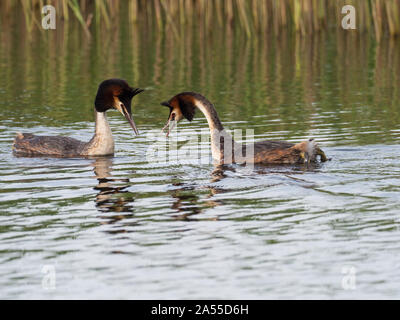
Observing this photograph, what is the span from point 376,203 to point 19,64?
1744 cm

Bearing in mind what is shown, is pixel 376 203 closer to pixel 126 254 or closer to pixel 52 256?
pixel 126 254

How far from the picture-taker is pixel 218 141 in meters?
13.6

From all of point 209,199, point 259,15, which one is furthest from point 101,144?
point 259,15

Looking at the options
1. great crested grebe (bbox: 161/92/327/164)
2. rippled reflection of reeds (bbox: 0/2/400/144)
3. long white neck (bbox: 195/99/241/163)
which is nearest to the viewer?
great crested grebe (bbox: 161/92/327/164)

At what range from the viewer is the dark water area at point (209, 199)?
790cm

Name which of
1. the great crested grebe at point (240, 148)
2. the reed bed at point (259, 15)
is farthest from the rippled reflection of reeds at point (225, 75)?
the great crested grebe at point (240, 148)

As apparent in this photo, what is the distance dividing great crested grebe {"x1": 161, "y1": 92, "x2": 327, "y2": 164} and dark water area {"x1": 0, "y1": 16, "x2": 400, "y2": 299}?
288mm

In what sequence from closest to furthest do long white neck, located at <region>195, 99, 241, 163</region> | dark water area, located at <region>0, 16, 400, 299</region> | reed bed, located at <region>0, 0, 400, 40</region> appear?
dark water area, located at <region>0, 16, 400, 299</region> → long white neck, located at <region>195, 99, 241, 163</region> → reed bed, located at <region>0, 0, 400, 40</region>

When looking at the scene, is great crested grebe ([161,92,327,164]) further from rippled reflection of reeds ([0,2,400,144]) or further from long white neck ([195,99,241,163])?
rippled reflection of reeds ([0,2,400,144])

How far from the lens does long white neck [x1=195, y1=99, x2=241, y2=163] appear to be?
1343 cm

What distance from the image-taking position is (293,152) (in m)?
12.9

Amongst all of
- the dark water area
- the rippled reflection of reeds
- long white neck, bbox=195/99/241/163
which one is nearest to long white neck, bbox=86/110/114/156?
the dark water area

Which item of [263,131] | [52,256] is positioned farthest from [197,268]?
[263,131]

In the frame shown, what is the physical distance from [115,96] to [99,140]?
79cm
